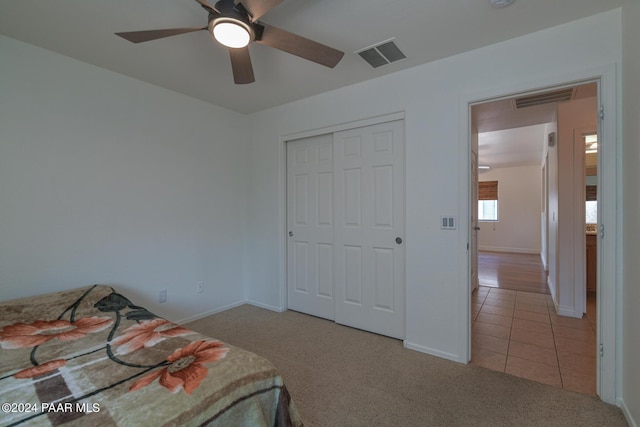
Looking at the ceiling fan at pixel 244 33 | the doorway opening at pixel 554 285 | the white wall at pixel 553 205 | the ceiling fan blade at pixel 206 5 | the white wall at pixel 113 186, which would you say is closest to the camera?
the ceiling fan blade at pixel 206 5

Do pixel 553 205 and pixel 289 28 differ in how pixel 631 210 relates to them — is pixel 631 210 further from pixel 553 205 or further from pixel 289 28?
pixel 553 205

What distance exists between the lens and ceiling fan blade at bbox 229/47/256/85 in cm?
181

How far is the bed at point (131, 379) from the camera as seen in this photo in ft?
3.29

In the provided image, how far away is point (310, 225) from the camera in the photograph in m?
3.38

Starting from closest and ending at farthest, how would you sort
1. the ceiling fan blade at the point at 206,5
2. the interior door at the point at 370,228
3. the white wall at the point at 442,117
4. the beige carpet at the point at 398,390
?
the ceiling fan blade at the point at 206,5 < the beige carpet at the point at 398,390 < the white wall at the point at 442,117 < the interior door at the point at 370,228

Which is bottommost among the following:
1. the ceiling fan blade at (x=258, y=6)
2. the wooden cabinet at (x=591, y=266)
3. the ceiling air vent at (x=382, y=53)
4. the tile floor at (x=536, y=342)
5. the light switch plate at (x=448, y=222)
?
the tile floor at (x=536, y=342)

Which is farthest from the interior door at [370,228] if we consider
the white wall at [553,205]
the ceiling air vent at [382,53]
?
the white wall at [553,205]

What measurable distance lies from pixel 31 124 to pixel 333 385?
2.93m

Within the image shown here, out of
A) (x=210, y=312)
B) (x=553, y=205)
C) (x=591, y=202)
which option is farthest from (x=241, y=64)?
(x=591, y=202)

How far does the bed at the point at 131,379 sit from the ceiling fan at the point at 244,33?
1.62 metres

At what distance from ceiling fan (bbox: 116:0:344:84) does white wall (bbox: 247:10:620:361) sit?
102 cm

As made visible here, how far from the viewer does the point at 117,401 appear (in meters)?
1.05

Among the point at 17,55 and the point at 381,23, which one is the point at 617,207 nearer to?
the point at 381,23

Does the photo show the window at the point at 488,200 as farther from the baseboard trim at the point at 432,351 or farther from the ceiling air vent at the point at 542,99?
the baseboard trim at the point at 432,351
